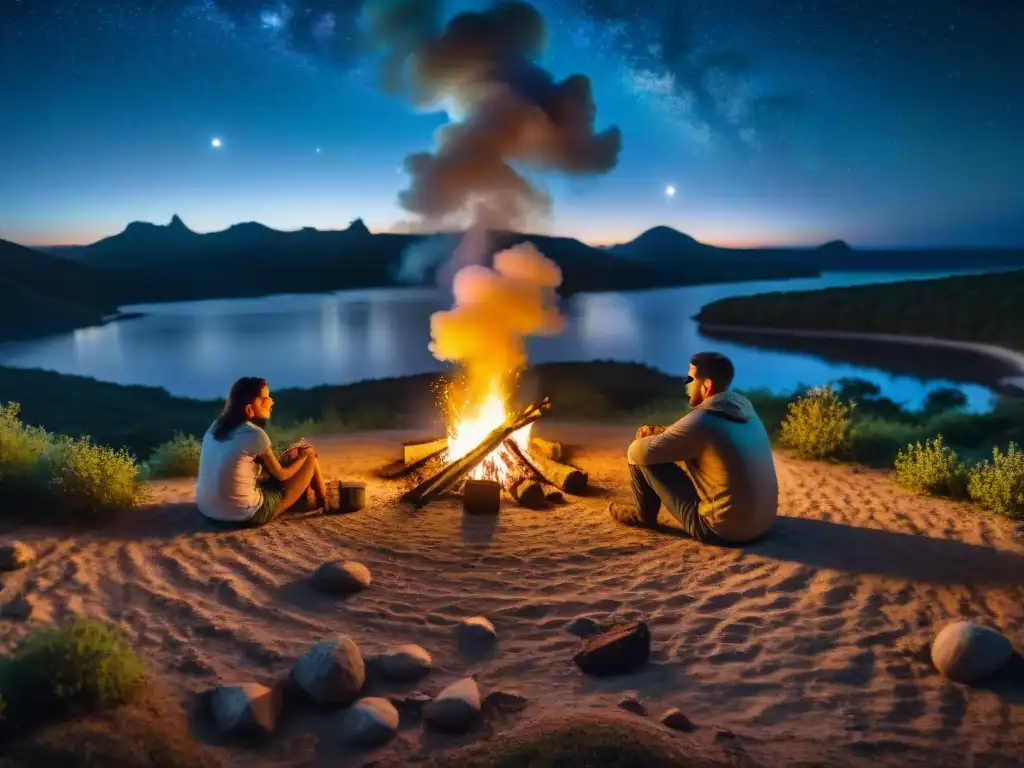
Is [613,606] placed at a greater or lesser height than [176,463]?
lesser

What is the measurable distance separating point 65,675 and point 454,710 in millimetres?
1954

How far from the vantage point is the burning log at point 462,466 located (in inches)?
306

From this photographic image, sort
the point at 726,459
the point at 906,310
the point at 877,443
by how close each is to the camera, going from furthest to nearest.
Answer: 1. the point at 906,310
2. the point at 877,443
3. the point at 726,459

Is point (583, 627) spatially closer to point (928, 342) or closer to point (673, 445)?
point (673, 445)

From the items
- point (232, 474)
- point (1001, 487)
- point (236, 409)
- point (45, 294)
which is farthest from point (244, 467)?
point (45, 294)

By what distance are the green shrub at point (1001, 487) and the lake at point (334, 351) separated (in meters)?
10.9

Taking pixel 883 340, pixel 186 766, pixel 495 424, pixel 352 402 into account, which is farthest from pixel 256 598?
pixel 883 340

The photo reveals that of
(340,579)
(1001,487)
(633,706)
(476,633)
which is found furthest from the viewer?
(1001,487)

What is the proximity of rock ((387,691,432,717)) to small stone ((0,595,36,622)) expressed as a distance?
2.80 metres

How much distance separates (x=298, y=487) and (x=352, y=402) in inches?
517

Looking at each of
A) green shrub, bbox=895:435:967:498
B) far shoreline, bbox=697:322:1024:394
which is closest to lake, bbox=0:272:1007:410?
far shoreline, bbox=697:322:1024:394

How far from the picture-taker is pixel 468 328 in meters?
10.2

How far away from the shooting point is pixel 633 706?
387 cm

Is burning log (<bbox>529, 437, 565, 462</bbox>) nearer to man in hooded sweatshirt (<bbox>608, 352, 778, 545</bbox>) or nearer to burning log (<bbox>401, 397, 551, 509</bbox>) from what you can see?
burning log (<bbox>401, 397, 551, 509</bbox>)
